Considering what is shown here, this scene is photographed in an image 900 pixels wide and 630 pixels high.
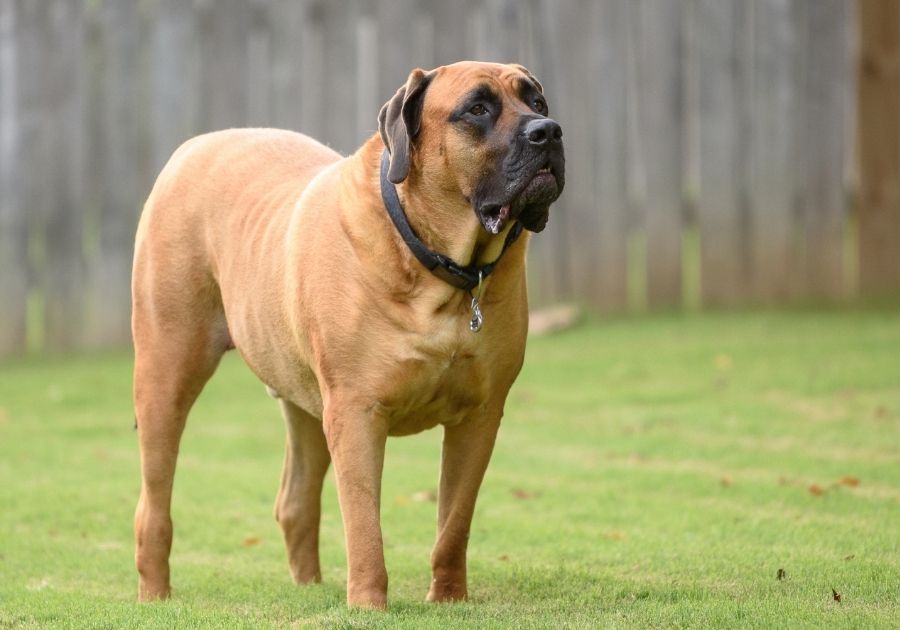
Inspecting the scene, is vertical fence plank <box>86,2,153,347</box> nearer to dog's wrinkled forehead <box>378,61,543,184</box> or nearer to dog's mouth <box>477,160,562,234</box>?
dog's wrinkled forehead <box>378,61,543,184</box>

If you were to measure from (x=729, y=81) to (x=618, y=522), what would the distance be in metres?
5.80

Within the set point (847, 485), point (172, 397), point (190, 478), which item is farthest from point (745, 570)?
point (190, 478)

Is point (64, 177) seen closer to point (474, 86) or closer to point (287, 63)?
point (287, 63)

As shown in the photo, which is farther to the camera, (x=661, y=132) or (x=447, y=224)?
(x=661, y=132)

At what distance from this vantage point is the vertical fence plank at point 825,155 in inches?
447

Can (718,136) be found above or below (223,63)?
below

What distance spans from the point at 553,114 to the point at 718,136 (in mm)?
1329

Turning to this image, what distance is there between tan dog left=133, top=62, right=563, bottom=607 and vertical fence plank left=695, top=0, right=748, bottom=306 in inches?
254

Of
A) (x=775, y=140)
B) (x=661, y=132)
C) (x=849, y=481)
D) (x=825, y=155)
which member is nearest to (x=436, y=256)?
(x=849, y=481)

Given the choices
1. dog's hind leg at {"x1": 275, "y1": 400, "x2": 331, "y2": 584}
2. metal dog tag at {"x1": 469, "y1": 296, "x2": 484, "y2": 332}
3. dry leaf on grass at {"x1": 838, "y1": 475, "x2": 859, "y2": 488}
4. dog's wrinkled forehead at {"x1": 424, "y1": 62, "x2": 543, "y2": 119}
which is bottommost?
dry leaf on grass at {"x1": 838, "y1": 475, "x2": 859, "y2": 488}

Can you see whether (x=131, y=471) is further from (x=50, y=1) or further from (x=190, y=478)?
(x=50, y=1)

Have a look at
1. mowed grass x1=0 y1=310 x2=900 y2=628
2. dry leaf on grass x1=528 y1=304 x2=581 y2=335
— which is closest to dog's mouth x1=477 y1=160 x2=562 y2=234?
mowed grass x1=0 y1=310 x2=900 y2=628

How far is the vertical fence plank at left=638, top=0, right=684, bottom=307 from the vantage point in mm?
11172

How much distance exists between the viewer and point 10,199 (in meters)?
10.6
